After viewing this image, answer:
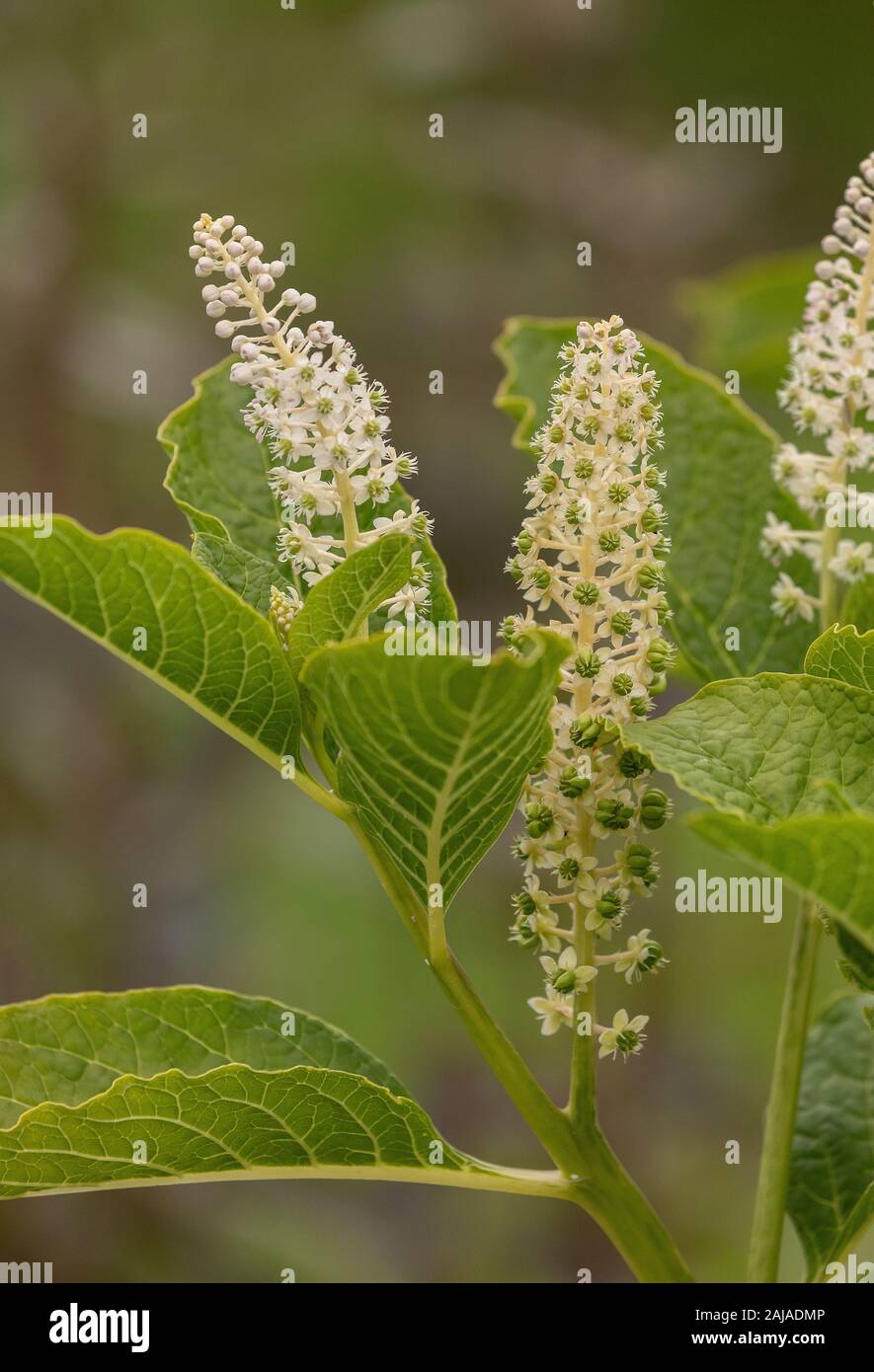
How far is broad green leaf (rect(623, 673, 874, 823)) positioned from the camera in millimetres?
727

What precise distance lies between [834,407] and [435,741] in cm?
41

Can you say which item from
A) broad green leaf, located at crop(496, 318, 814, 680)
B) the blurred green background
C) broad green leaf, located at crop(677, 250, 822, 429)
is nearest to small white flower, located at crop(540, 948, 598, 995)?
broad green leaf, located at crop(496, 318, 814, 680)

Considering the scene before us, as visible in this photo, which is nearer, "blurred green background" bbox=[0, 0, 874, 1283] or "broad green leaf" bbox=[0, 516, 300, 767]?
"broad green leaf" bbox=[0, 516, 300, 767]

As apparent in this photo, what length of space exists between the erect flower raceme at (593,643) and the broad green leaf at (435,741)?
0.04 meters

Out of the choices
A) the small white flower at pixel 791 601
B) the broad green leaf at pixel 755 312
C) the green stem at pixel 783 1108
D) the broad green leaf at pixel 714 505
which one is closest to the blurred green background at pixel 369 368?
the broad green leaf at pixel 755 312

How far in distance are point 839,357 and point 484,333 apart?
2.04m

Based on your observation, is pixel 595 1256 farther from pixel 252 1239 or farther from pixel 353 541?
pixel 353 541

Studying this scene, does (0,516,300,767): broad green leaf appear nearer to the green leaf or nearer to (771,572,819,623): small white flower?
the green leaf

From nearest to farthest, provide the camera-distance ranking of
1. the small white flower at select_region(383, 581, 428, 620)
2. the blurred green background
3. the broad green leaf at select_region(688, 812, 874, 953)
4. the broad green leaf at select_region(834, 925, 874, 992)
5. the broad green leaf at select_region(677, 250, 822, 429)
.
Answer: the broad green leaf at select_region(688, 812, 874, 953) → the broad green leaf at select_region(834, 925, 874, 992) → the small white flower at select_region(383, 581, 428, 620) → the broad green leaf at select_region(677, 250, 822, 429) → the blurred green background

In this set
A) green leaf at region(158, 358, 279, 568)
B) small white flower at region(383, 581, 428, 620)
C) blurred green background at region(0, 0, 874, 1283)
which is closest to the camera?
small white flower at region(383, 581, 428, 620)

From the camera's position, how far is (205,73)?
247 centimetres

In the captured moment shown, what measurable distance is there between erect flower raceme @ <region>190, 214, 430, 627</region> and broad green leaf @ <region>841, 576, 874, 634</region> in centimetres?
32

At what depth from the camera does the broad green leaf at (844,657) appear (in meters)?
0.77

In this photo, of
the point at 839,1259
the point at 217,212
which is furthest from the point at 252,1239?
the point at 217,212
